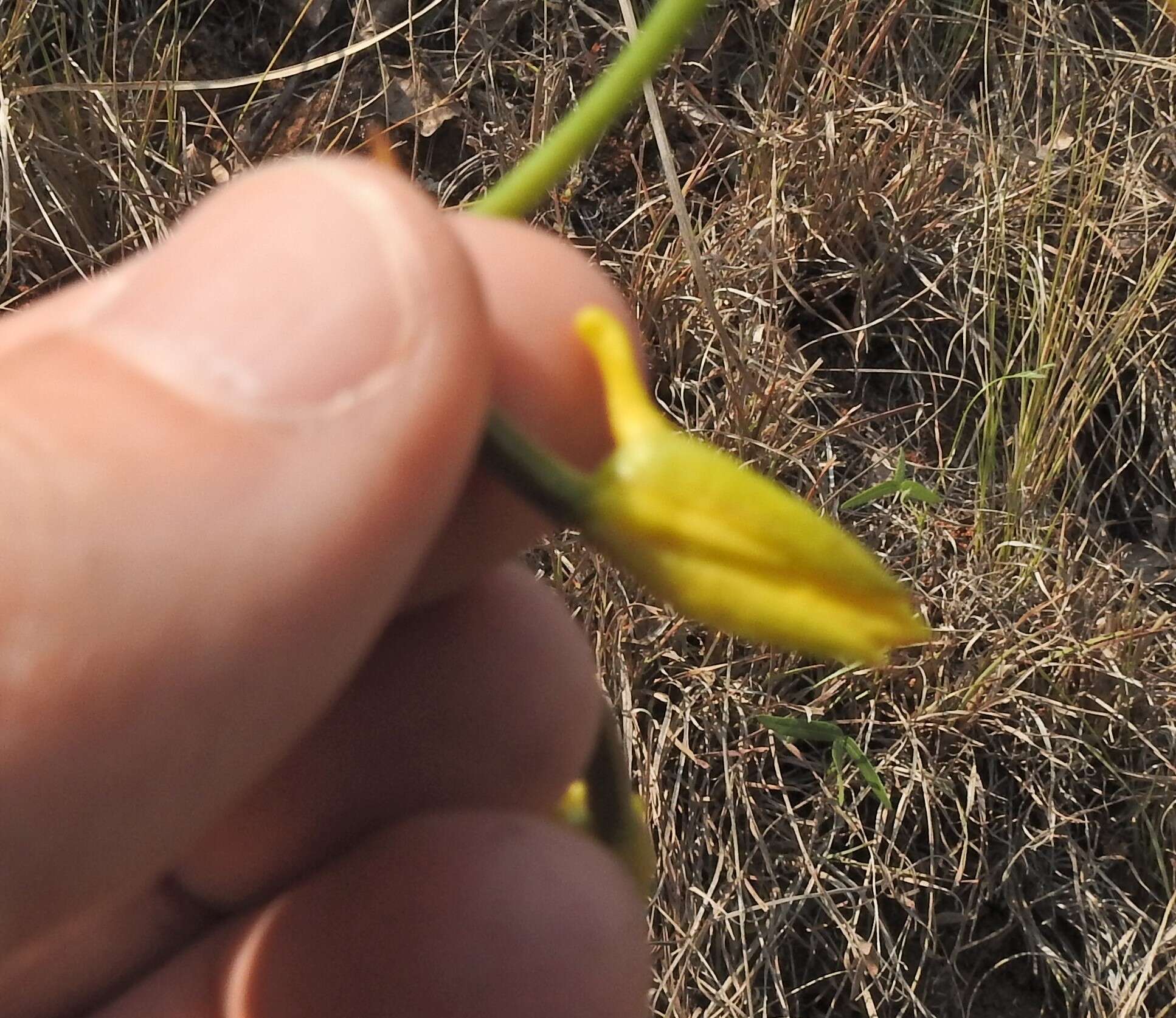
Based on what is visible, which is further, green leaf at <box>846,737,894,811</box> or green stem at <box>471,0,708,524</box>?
green leaf at <box>846,737,894,811</box>

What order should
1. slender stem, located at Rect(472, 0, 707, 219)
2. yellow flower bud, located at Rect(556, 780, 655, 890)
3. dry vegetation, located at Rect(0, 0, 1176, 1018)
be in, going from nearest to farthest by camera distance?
slender stem, located at Rect(472, 0, 707, 219), yellow flower bud, located at Rect(556, 780, 655, 890), dry vegetation, located at Rect(0, 0, 1176, 1018)

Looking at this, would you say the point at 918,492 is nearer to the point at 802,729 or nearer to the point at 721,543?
the point at 802,729

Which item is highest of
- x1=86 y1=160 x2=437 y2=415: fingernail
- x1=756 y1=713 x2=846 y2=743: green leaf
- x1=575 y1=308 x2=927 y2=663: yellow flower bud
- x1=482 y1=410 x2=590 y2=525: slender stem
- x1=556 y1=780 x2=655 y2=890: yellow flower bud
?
x1=86 y1=160 x2=437 y2=415: fingernail

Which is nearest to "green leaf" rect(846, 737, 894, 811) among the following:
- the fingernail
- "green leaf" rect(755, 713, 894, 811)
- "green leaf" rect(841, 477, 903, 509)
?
"green leaf" rect(755, 713, 894, 811)

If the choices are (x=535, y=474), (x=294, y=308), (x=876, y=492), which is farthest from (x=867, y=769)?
(x=294, y=308)

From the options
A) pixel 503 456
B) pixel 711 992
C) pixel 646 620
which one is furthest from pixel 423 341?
pixel 711 992

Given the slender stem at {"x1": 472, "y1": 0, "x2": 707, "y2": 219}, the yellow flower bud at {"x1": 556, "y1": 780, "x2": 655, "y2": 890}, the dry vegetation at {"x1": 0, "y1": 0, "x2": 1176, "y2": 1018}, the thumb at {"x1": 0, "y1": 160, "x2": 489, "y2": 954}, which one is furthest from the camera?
the dry vegetation at {"x1": 0, "y1": 0, "x2": 1176, "y2": 1018}

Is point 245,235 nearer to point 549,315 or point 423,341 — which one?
point 423,341

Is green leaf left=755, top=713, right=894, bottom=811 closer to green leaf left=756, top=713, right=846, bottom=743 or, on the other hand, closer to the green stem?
green leaf left=756, top=713, right=846, bottom=743
